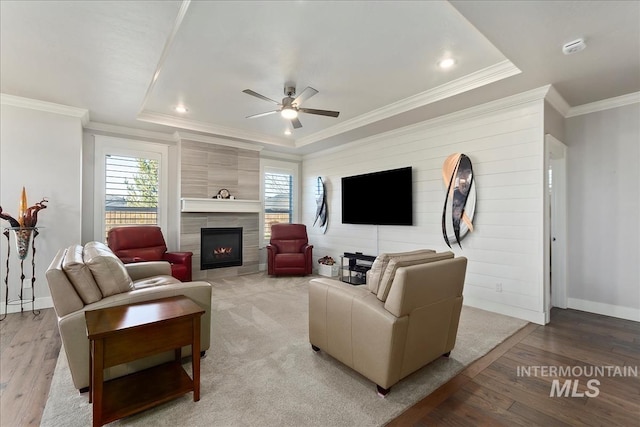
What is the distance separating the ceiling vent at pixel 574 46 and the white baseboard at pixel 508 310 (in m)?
2.72

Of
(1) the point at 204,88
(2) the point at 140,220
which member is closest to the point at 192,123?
(1) the point at 204,88

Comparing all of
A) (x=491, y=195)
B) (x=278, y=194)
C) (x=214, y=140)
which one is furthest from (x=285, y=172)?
(x=491, y=195)

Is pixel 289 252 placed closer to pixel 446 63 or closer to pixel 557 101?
pixel 446 63

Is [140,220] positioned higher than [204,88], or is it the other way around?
[204,88]

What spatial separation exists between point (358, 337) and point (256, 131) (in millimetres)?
4551

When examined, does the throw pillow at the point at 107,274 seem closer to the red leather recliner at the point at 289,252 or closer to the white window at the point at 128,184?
the white window at the point at 128,184

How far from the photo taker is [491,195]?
3.81 m

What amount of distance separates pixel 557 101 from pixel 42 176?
6.72m

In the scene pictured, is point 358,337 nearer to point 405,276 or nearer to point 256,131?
point 405,276

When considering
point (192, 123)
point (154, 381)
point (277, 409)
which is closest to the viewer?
point (277, 409)

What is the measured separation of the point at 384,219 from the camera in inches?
200

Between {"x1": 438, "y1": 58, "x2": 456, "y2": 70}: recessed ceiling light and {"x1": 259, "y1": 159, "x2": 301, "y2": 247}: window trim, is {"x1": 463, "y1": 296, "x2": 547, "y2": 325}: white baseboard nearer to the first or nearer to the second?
{"x1": 438, "y1": 58, "x2": 456, "y2": 70}: recessed ceiling light

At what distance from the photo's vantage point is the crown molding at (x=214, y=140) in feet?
17.3

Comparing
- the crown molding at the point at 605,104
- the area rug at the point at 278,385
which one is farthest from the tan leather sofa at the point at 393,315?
the crown molding at the point at 605,104
